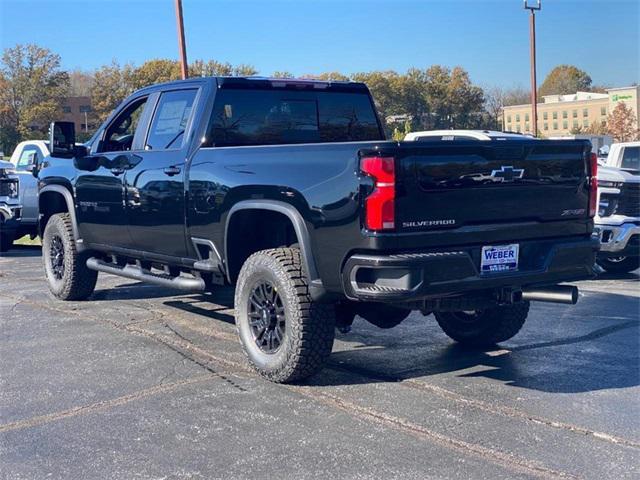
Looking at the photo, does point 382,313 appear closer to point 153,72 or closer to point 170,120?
point 170,120

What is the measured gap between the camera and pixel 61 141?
25.1ft

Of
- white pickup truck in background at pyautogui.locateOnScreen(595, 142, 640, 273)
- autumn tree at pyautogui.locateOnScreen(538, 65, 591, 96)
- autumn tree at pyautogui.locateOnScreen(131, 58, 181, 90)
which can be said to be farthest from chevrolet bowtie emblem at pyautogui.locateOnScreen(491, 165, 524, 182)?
autumn tree at pyautogui.locateOnScreen(538, 65, 591, 96)

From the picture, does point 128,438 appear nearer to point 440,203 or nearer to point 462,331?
point 440,203

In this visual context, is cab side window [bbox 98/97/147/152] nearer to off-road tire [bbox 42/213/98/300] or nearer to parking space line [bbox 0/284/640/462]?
off-road tire [bbox 42/213/98/300]

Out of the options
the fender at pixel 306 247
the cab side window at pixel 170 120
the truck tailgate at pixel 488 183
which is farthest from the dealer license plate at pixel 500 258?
the cab side window at pixel 170 120

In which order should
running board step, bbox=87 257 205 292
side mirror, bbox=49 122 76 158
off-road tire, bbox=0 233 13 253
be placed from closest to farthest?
running board step, bbox=87 257 205 292 < side mirror, bbox=49 122 76 158 < off-road tire, bbox=0 233 13 253

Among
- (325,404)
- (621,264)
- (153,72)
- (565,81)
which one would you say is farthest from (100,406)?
(565,81)

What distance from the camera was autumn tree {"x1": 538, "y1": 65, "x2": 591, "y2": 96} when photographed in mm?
110938

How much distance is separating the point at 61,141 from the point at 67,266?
134 centimetres

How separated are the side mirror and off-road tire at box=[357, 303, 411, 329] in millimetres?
3709

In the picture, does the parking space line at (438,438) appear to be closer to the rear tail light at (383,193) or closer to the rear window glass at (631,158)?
the rear tail light at (383,193)

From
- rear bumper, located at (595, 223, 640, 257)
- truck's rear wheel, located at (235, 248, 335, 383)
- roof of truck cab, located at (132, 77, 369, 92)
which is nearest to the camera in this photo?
truck's rear wheel, located at (235, 248, 335, 383)

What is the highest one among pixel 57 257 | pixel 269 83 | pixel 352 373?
pixel 269 83

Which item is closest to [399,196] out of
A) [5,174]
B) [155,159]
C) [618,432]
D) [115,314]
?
[618,432]
